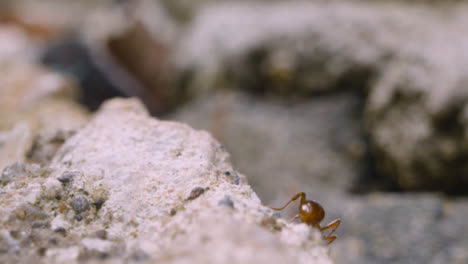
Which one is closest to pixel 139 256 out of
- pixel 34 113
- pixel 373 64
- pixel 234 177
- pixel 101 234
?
pixel 101 234

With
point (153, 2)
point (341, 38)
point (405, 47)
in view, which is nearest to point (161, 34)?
point (153, 2)

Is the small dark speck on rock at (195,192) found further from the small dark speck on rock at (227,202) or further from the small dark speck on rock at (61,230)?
the small dark speck on rock at (61,230)

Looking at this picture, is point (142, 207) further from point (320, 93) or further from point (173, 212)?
point (320, 93)

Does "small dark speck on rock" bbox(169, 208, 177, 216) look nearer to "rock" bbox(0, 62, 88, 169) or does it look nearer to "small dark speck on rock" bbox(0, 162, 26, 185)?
"small dark speck on rock" bbox(0, 162, 26, 185)

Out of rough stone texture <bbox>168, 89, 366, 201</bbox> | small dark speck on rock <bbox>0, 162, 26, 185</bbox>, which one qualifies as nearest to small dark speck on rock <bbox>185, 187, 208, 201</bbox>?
small dark speck on rock <bbox>0, 162, 26, 185</bbox>

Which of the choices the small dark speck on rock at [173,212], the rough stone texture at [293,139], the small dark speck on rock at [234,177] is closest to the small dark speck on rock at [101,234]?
the small dark speck on rock at [173,212]
